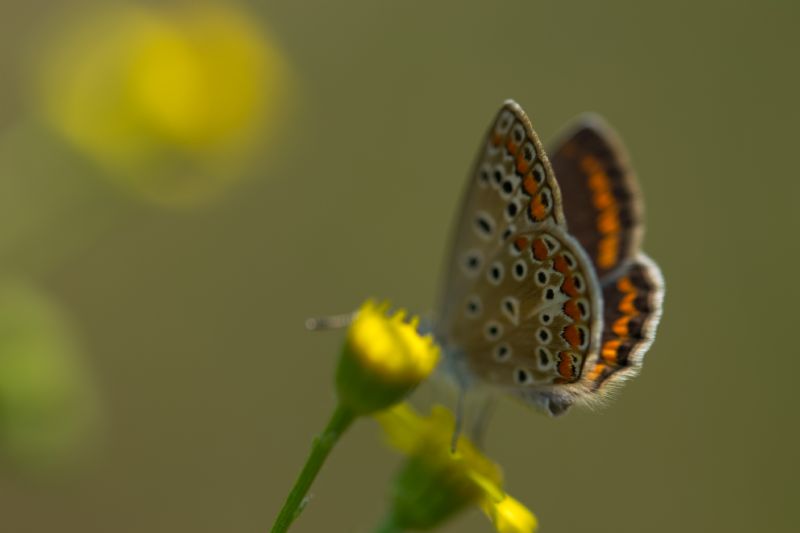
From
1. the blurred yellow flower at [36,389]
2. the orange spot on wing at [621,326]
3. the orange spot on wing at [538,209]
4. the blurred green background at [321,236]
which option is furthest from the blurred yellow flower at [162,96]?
the orange spot on wing at [621,326]

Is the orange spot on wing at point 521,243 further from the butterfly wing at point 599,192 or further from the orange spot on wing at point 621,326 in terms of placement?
the butterfly wing at point 599,192

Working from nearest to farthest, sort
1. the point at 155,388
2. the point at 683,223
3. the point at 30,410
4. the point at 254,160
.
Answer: the point at 30,410, the point at 254,160, the point at 155,388, the point at 683,223

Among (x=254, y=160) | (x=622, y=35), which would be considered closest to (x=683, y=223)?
(x=622, y=35)

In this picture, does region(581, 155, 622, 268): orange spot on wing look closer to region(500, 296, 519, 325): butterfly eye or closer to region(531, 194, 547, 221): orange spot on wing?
region(500, 296, 519, 325): butterfly eye

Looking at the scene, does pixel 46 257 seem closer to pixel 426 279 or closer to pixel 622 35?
pixel 426 279

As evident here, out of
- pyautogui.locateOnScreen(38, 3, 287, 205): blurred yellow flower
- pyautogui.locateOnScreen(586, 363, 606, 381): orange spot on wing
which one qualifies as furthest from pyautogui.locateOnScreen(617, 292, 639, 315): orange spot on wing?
pyautogui.locateOnScreen(38, 3, 287, 205): blurred yellow flower

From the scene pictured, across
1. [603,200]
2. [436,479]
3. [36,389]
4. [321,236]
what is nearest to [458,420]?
[436,479]

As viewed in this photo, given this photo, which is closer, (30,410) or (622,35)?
(30,410)
